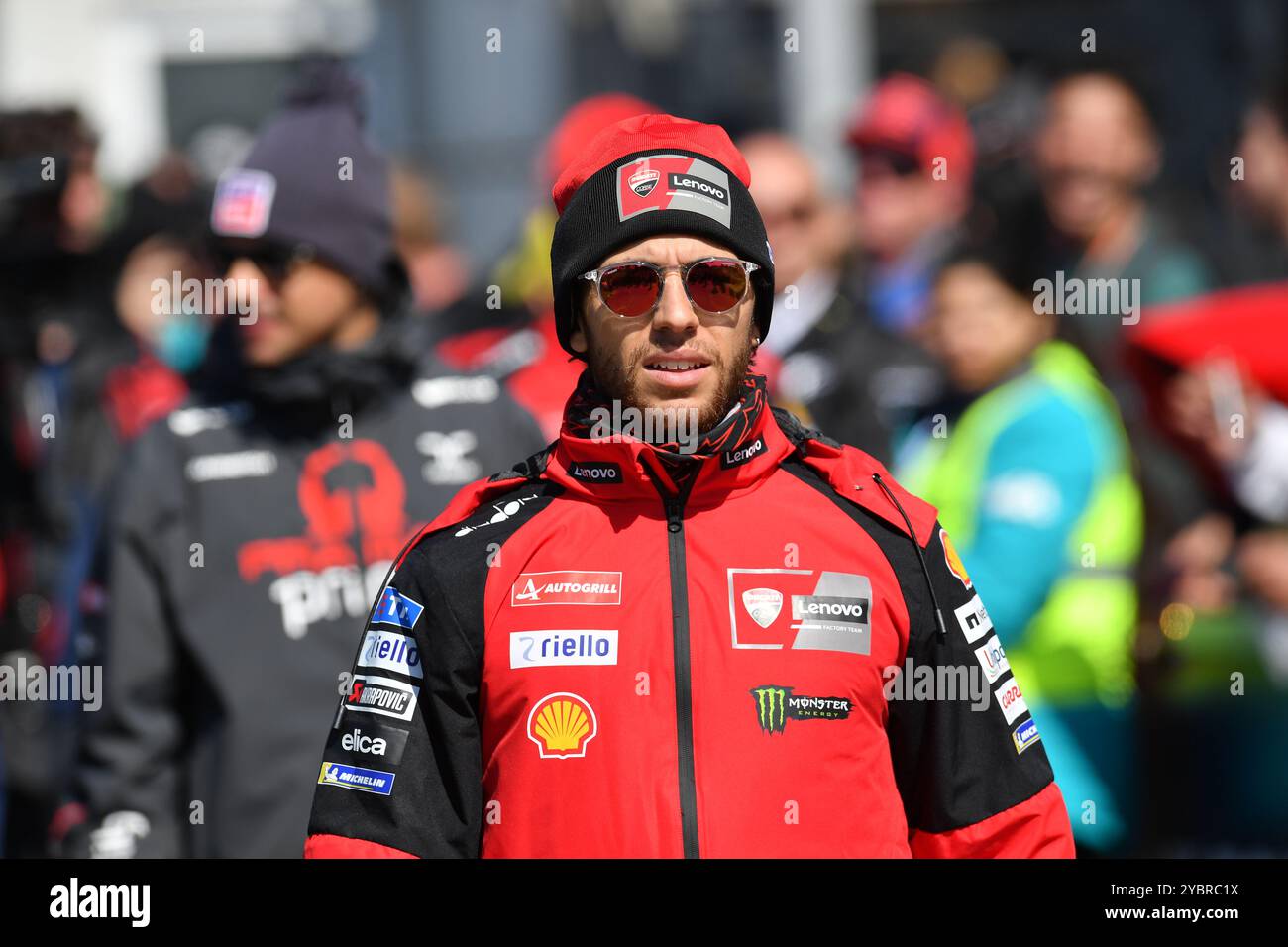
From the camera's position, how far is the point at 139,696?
3.73 meters

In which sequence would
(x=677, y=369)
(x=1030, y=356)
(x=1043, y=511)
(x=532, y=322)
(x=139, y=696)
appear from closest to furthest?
(x=677, y=369)
(x=139, y=696)
(x=1043, y=511)
(x=1030, y=356)
(x=532, y=322)

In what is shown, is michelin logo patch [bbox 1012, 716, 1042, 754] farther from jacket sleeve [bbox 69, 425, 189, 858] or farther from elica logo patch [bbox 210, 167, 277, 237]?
elica logo patch [bbox 210, 167, 277, 237]

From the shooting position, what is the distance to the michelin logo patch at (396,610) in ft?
8.39

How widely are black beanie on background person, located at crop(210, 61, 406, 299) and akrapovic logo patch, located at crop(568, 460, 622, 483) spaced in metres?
1.64

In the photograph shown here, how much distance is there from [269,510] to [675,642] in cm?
159

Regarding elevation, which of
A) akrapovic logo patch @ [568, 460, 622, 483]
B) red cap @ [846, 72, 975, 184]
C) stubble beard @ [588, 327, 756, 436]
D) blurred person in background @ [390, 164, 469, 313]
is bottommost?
akrapovic logo patch @ [568, 460, 622, 483]

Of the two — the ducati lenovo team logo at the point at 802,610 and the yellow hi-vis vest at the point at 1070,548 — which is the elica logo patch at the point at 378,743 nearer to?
the ducati lenovo team logo at the point at 802,610

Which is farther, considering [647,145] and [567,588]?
[647,145]

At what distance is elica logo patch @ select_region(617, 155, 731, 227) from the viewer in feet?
8.53

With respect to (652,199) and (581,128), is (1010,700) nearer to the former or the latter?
(652,199)

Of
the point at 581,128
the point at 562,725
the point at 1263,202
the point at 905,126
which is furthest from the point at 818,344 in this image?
the point at 562,725

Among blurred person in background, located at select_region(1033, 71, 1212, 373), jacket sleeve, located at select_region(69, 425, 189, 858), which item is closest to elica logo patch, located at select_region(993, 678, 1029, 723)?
jacket sleeve, located at select_region(69, 425, 189, 858)
